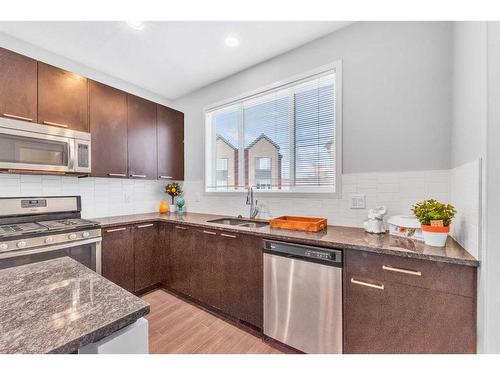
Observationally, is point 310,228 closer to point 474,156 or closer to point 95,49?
point 474,156

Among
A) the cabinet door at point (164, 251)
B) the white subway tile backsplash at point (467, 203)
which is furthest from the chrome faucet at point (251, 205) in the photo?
the white subway tile backsplash at point (467, 203)

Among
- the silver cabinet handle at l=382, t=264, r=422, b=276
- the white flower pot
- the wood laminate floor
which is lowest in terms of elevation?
the wood laminate floor

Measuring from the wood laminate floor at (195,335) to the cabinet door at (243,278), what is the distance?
0.44 feet

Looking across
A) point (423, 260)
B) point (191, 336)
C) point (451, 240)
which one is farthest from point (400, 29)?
point (191, 336)

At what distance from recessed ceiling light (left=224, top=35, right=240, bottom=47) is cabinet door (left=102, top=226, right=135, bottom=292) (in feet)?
6.95

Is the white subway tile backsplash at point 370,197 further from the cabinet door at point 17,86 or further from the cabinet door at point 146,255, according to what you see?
the cabinet door at point 17,86

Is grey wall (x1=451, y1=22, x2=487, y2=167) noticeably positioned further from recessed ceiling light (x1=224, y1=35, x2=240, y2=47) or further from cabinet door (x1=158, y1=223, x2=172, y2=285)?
cabinet door (x1=158, y1=223, x2=172, y2=285)

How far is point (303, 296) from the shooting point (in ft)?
5.19

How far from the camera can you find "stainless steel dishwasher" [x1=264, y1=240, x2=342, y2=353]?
1.47 m

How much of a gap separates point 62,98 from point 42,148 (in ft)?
1.67

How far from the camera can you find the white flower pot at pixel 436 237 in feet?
4.17

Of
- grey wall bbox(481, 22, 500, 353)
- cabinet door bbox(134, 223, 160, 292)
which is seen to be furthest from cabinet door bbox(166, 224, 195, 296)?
grey wall bbox(481, 22, 500, 353)

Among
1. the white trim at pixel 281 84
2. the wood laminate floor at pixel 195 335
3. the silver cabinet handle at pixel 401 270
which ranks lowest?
the wood laminate floor at pixel 195 335
